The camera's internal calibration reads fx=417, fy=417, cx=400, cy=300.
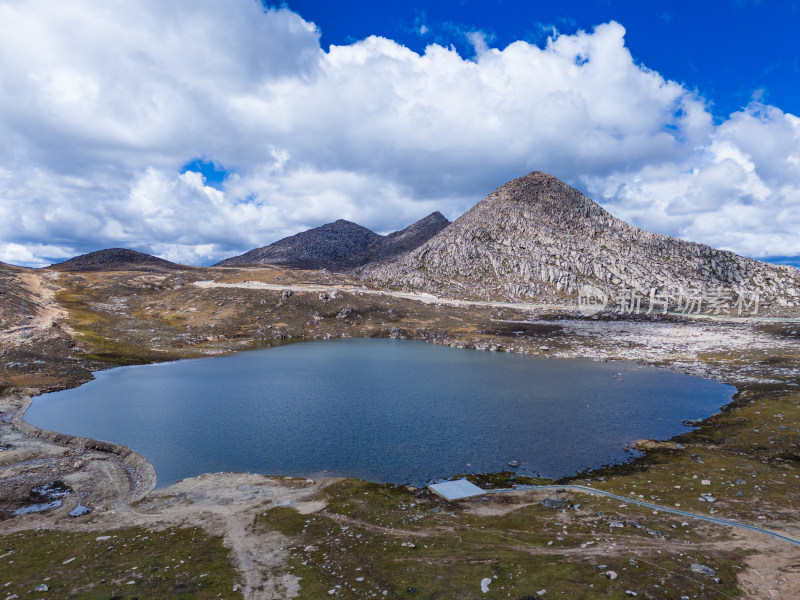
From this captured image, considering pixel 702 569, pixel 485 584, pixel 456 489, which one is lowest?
pixel 456 489

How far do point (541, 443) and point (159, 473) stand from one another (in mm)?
47092

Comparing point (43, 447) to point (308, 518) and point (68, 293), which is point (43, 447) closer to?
point (308, 518)

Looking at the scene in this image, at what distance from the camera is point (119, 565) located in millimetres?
28312

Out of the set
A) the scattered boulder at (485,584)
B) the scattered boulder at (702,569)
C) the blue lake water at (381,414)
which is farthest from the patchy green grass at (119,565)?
the scattered boulder at (702,569)

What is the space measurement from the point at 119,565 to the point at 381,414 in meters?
42.5

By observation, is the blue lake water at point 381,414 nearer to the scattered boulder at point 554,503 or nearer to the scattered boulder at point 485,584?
the scattered boulder at point 554,503

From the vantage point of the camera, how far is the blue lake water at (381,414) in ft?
167

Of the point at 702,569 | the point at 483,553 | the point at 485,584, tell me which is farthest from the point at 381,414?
the point at 702,569

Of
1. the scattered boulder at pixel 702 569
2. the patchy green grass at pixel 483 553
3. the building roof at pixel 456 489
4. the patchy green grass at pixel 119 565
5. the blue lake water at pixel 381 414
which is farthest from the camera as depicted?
the blue lake water at pixel 381 414

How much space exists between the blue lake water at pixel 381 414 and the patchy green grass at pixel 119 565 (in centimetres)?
1373

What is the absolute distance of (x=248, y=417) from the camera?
6731 centimetres

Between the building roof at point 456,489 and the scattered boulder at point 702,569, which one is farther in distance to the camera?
the building roof at point 456,489

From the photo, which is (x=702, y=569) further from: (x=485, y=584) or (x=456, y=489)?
(x=456, y=489)

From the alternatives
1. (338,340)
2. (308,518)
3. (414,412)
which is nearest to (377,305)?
(338,340)
